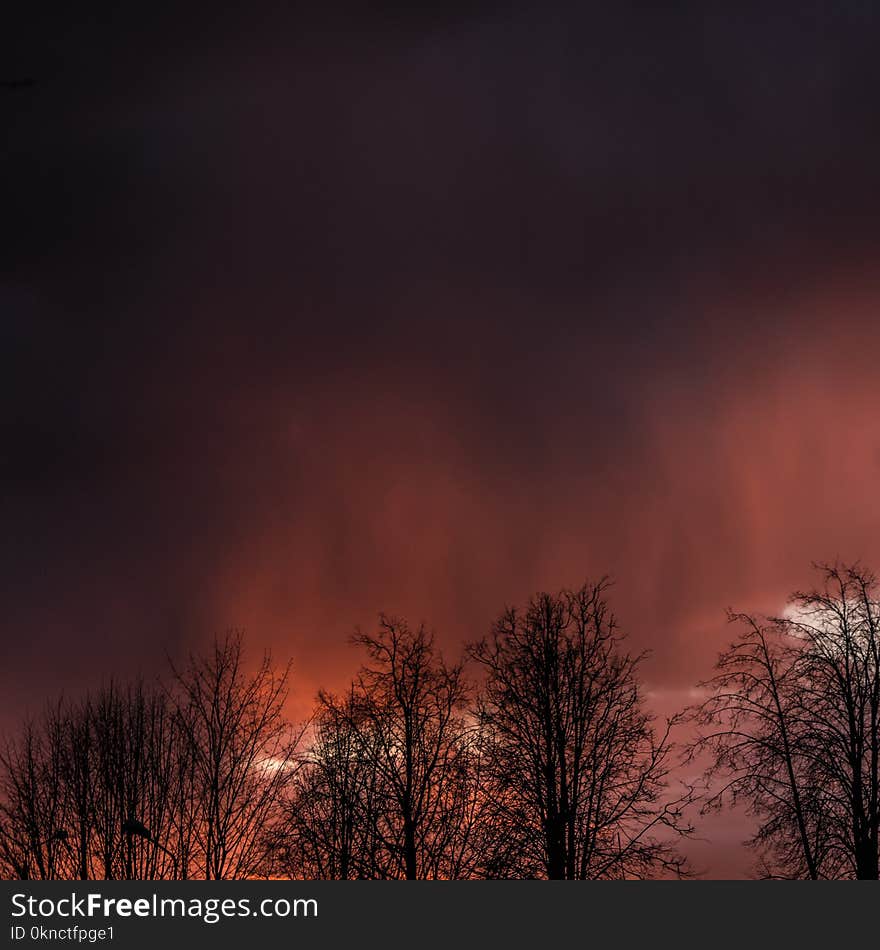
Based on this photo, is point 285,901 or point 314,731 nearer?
point 285,901

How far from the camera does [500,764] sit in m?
46.3

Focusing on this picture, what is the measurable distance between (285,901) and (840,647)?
2180cm

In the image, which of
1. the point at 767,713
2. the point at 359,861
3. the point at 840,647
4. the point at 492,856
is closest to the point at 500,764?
the point at 492,856

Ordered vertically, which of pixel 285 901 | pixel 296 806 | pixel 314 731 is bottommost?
pixel 285 901

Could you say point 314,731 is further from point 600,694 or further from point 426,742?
point 600,694

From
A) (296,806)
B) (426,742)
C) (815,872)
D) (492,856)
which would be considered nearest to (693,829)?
(815,872)

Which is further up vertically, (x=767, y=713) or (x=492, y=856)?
(x=767, y=713)

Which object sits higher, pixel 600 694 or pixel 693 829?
pixel 600 694

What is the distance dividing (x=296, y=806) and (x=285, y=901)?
52.8ft

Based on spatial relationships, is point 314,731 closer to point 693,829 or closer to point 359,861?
point 359,861

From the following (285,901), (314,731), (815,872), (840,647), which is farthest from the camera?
(314,731)

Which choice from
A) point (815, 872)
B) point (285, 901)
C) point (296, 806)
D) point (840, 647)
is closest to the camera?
point (285, 901)

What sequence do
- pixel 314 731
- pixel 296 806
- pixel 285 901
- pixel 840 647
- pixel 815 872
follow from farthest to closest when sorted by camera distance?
pixel 314 731 → pixel 296 806 → pixel 840 647 → pixel 815 872 → pixel 285 901

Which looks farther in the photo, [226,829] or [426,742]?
[426,742]
